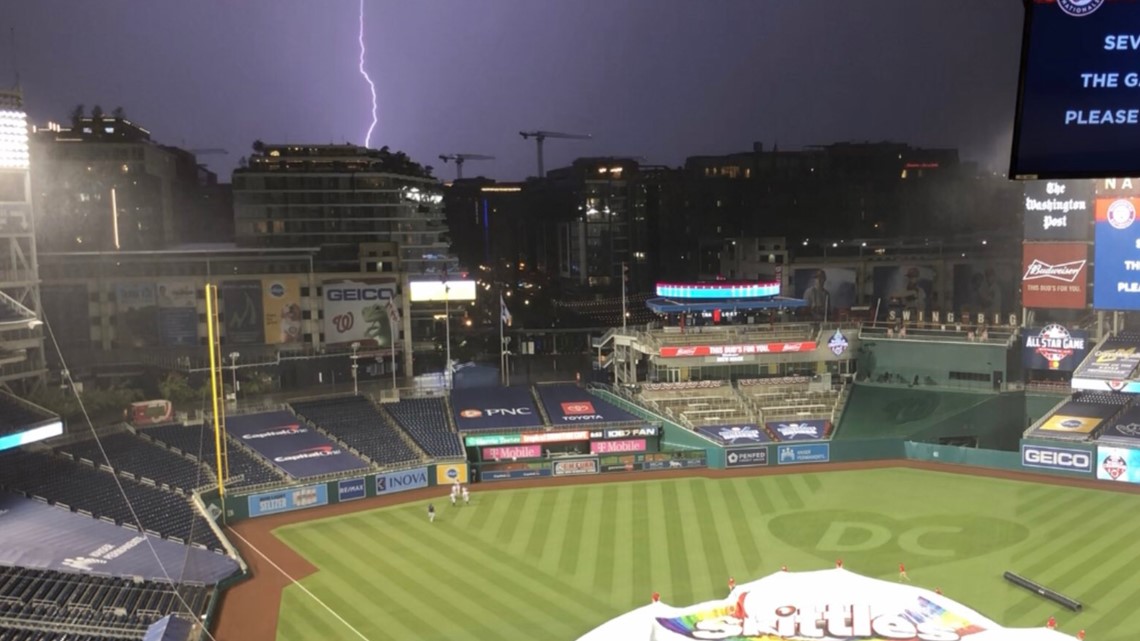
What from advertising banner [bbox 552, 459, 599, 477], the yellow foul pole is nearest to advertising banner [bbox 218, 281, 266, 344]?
the yellow foul pole

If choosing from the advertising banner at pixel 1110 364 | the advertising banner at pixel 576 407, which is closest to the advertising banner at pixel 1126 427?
the advertising banner at pixel 1110 364

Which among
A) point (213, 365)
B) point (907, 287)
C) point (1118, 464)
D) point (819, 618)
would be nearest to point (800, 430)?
point (1118, 464)

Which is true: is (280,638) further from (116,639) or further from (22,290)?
(22,290)

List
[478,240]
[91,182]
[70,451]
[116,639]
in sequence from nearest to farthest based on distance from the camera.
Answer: [116,639] → [70,451] → [91,182] → [478,240]

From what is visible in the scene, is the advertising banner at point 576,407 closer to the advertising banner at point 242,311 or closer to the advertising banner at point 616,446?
the advertising banner at point 616,446

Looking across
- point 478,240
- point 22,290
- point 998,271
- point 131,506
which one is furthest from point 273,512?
point 478,240

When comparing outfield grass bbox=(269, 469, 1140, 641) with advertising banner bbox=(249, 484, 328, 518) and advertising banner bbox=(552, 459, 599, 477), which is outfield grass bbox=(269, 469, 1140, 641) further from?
advertising banner bbox=(552, 459, 599, 477)

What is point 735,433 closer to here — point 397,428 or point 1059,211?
point 397,428
